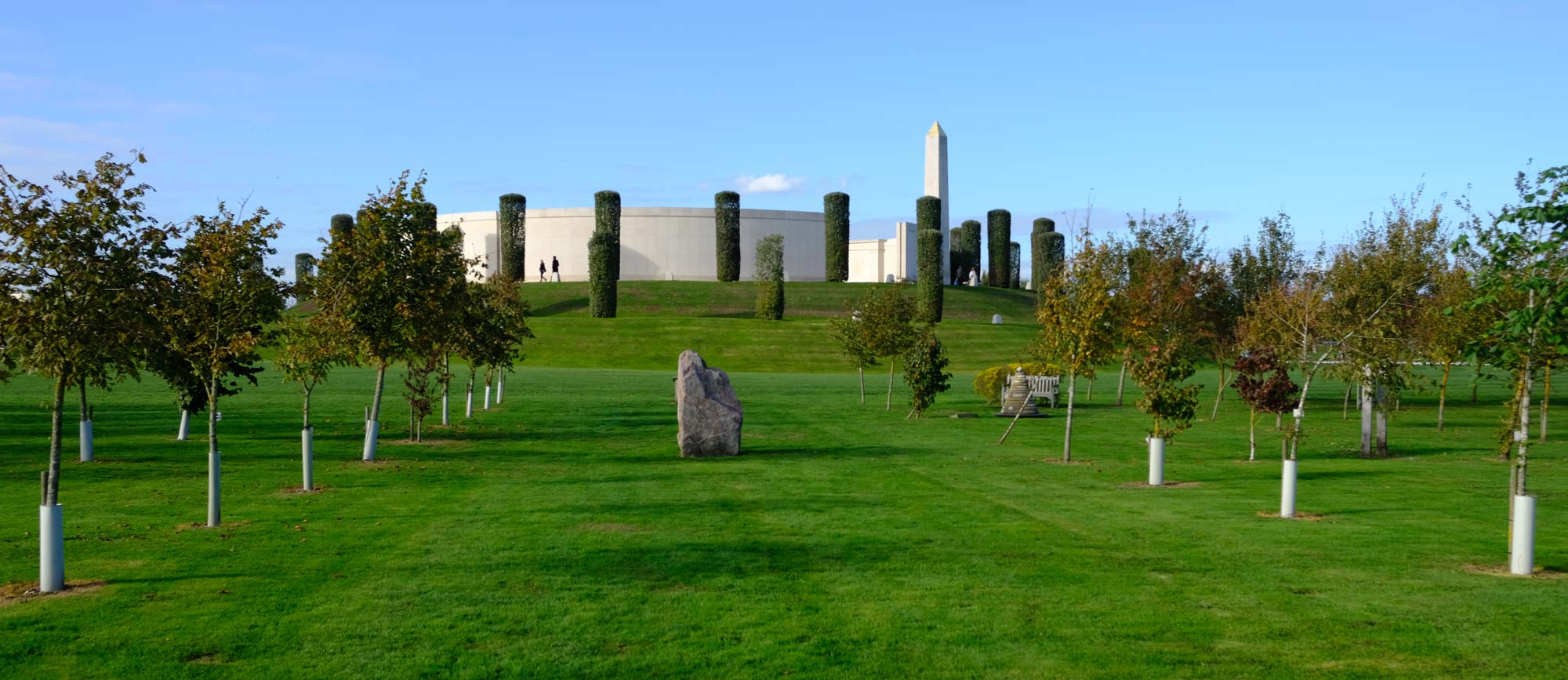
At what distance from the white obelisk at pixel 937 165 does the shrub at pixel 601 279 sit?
98.8ft

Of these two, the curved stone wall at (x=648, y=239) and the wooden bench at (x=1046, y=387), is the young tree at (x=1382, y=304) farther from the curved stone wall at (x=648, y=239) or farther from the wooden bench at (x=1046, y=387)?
the curved stone wall at (x=648, y=239)

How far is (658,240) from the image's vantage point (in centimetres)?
10794

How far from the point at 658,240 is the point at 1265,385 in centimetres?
8758

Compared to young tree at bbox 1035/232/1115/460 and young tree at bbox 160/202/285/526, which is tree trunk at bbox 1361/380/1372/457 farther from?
young tree at bbox 160/202/285/526

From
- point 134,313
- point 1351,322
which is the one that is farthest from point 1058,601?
point 1351,322

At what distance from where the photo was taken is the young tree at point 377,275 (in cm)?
2178

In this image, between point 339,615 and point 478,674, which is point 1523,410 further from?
point 339,615

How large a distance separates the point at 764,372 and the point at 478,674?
2097 inches

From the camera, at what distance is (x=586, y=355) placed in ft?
223

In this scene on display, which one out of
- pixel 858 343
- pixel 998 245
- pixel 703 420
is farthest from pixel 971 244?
pixel 703 420

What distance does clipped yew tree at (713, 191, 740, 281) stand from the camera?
95.4 meters

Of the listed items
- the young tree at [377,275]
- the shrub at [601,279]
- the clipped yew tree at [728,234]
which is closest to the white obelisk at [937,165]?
the clipped yew tree at [728,234]

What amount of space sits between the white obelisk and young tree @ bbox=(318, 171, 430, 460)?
74.8 meters

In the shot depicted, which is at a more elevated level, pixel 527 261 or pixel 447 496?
pixel 527 261
